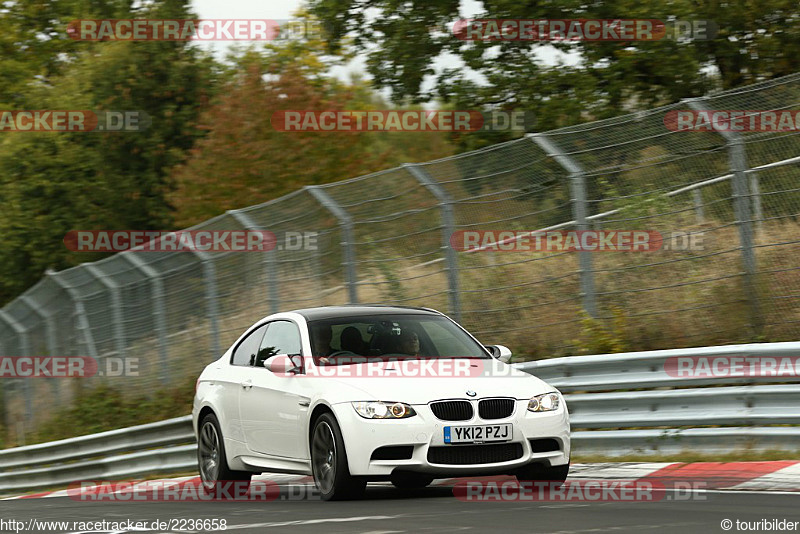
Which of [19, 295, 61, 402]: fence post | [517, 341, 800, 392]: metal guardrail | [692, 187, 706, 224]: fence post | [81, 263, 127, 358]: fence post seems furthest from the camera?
[19, 295, 61, 402]: fence post

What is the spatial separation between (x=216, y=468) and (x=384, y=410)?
2.84m

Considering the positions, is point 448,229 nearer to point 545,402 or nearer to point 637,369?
point 637,369

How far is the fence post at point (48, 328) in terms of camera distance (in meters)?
25.0

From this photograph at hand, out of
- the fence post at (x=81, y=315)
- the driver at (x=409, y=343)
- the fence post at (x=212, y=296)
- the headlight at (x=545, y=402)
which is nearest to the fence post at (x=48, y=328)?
the fence post at (x=81, y=315)

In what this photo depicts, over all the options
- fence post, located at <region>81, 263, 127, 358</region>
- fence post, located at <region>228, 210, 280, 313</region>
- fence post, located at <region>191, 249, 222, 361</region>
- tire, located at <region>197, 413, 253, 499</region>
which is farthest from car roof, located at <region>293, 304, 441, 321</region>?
fence post, located at <region>81, 263, 127, 358</region>

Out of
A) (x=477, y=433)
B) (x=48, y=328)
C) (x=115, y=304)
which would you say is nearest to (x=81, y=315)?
(x=115, y=304)

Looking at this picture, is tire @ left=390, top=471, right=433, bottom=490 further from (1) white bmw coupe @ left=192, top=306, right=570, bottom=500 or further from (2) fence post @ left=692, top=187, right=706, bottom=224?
(2) fence post @ left=692, top=187, right=706, bottom=224

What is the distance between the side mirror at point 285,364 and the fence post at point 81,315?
44.9ft

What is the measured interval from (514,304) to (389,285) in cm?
197

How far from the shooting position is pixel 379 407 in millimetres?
9055

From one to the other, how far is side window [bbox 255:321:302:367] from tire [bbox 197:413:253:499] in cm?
84

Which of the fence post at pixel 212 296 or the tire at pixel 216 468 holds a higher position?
the fence post at pixel 212 296

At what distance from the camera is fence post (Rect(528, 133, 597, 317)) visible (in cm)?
1277

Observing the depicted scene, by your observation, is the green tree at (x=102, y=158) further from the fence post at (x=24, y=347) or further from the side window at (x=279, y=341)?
the side window at (x=279, y=341)
